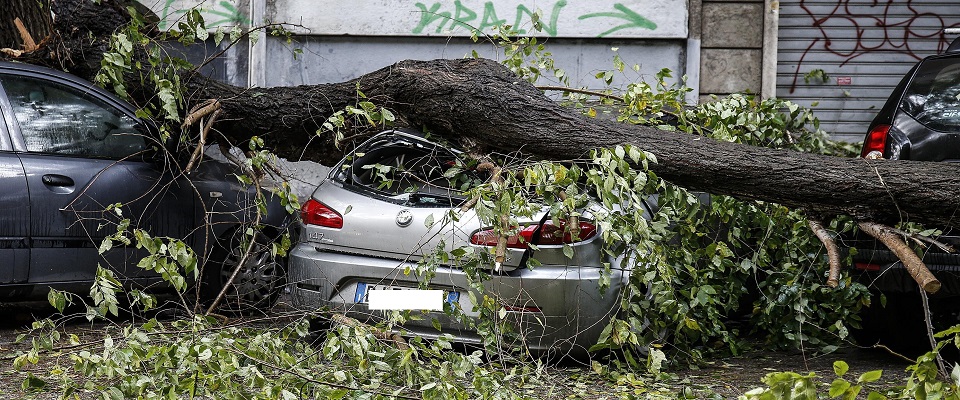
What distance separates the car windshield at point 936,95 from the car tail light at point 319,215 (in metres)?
3.04

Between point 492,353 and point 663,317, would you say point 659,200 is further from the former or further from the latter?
point 492,353

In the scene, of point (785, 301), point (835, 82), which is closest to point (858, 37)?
point (835, 82)

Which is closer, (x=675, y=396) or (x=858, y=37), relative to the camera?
(x=675, y=396)

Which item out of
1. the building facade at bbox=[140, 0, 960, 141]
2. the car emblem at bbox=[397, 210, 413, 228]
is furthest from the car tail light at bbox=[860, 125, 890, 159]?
the building facade at bbox=[140, 0, 960, 141]

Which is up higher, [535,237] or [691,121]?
[691,121]

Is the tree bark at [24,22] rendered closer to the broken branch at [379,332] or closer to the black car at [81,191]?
the black car at [81,191]

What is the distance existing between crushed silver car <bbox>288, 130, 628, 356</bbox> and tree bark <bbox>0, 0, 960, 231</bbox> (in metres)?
0.30

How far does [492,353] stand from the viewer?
14.4 ft

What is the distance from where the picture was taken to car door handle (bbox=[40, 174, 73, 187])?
568 centimetres

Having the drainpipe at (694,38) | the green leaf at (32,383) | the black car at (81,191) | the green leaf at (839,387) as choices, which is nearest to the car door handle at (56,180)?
the black car at (81,191)

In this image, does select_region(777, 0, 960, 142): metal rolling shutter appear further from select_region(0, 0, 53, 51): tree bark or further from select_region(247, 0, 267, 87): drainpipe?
select_region(0, 0, 53, 51): tree bark

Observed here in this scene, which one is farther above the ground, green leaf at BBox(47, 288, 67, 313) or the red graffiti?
the red graffiti

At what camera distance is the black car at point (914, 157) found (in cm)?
503

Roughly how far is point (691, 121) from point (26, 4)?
421 centimetres
